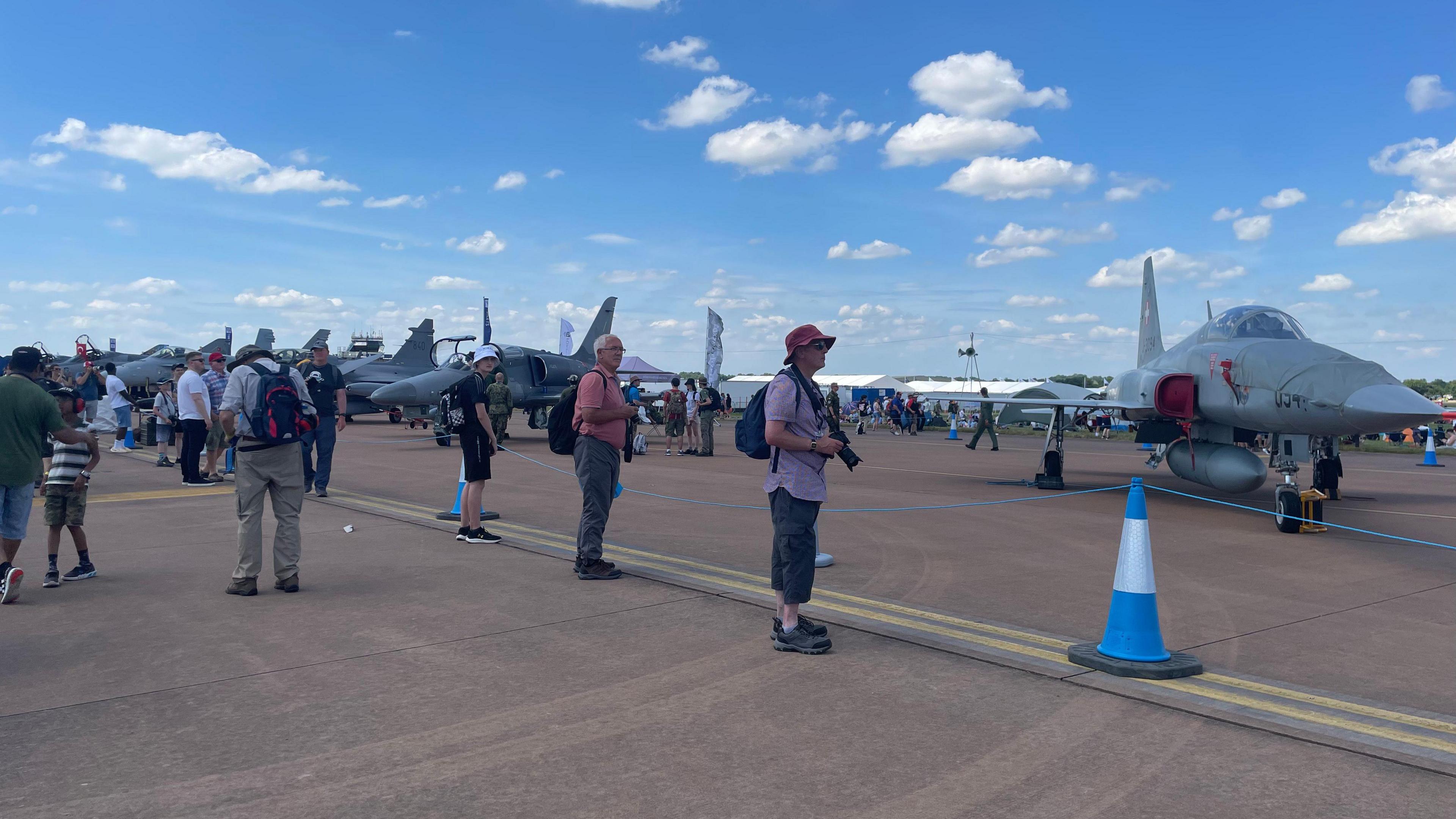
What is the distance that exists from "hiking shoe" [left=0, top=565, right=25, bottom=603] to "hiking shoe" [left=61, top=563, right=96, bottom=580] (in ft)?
1.91

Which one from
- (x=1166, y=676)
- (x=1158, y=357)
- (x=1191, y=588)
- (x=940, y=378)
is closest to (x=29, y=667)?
(x=1166, y=676)

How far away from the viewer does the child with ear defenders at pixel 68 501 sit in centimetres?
609

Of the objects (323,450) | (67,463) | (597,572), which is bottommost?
(597,572)

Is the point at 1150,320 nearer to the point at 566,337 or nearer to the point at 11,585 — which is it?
the point at 11,585

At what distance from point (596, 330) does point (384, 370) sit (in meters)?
7.48

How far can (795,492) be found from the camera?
4684 millimetres

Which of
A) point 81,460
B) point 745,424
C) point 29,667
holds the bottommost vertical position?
point 29,667

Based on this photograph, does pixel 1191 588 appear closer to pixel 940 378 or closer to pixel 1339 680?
pixel 1339 680

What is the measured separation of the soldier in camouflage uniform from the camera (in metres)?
16.4

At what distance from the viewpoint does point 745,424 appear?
4891 millimetres

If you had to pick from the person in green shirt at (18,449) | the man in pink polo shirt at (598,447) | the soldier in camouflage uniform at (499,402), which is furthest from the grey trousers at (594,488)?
the soldier in camouflage uniform at (499,402)

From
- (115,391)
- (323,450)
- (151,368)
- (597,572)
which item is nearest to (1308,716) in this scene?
(597,572)

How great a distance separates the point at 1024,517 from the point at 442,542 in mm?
6348

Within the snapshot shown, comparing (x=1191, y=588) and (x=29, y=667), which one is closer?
(x=29, y=667)
